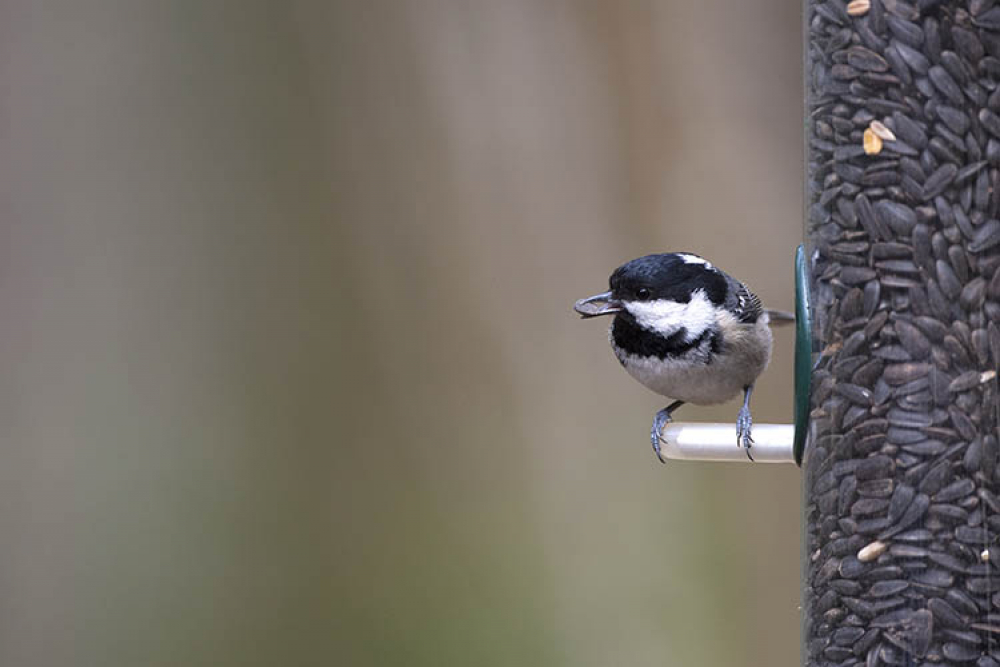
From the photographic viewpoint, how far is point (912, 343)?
2.22 m

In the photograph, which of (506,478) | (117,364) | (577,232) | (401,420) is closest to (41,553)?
(117,364)

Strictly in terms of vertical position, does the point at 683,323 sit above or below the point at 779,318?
above

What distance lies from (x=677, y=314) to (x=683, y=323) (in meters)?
0.03

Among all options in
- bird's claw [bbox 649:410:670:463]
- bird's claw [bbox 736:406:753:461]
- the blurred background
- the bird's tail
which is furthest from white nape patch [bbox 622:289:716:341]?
the blurred background

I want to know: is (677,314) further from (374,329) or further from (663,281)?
(374,329)

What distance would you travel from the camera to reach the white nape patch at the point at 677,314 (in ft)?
10.5

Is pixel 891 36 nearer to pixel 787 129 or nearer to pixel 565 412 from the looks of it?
pixel 787 129

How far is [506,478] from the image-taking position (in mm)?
5496

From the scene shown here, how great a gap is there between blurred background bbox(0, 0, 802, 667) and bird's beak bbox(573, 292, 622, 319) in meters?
2.08

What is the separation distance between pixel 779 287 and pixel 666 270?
212 centimetres

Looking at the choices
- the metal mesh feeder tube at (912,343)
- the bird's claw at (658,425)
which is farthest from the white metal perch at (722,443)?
the bird's claw at (658,425)

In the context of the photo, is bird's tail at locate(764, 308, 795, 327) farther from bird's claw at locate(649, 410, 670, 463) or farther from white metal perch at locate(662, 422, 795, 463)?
white metal perch at locate(662, 422, 795, 463)

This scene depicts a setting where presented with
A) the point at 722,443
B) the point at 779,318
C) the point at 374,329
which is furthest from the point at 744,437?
the point at 374,329

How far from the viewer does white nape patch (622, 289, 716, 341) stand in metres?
3.20
